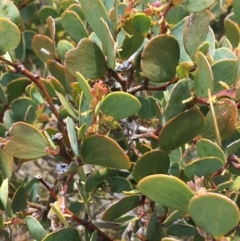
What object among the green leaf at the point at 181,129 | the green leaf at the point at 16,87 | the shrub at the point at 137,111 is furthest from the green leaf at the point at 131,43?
the green leaf at the point at 16,87

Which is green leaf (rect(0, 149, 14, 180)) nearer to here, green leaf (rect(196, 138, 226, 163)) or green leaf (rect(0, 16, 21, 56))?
green leaf (rect(0, 16, 21, 56))

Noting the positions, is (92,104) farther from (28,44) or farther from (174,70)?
(28,44)

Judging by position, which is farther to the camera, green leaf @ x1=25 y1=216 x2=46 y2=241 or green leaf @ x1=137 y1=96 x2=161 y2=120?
green leaf @ x1=137 y1=96 x2=161 y2=120

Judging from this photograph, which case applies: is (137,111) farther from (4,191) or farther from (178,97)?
(4,191)

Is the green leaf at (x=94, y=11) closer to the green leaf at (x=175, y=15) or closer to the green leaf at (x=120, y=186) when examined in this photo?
the green leaf at (x=175, y=15)

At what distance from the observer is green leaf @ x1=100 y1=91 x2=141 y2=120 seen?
847 mm

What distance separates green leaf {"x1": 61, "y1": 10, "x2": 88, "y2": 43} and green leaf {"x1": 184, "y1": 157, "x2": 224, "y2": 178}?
46 cm

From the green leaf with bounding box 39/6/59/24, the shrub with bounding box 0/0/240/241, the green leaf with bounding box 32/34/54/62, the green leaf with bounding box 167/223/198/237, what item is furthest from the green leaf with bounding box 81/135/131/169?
the green leaf with bounding box 39/6/59/24

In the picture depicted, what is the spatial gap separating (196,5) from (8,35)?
15.2 inches

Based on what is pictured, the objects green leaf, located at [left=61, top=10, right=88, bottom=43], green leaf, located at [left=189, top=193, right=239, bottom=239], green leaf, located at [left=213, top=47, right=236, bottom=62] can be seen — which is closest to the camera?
green leaf, located at [left=189, top=193, right=239, bottom=239]

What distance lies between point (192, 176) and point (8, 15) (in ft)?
1.87

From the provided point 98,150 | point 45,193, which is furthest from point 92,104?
point 45,193

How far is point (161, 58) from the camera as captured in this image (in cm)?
91

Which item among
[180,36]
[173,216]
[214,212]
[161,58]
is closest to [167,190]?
[214,212]
